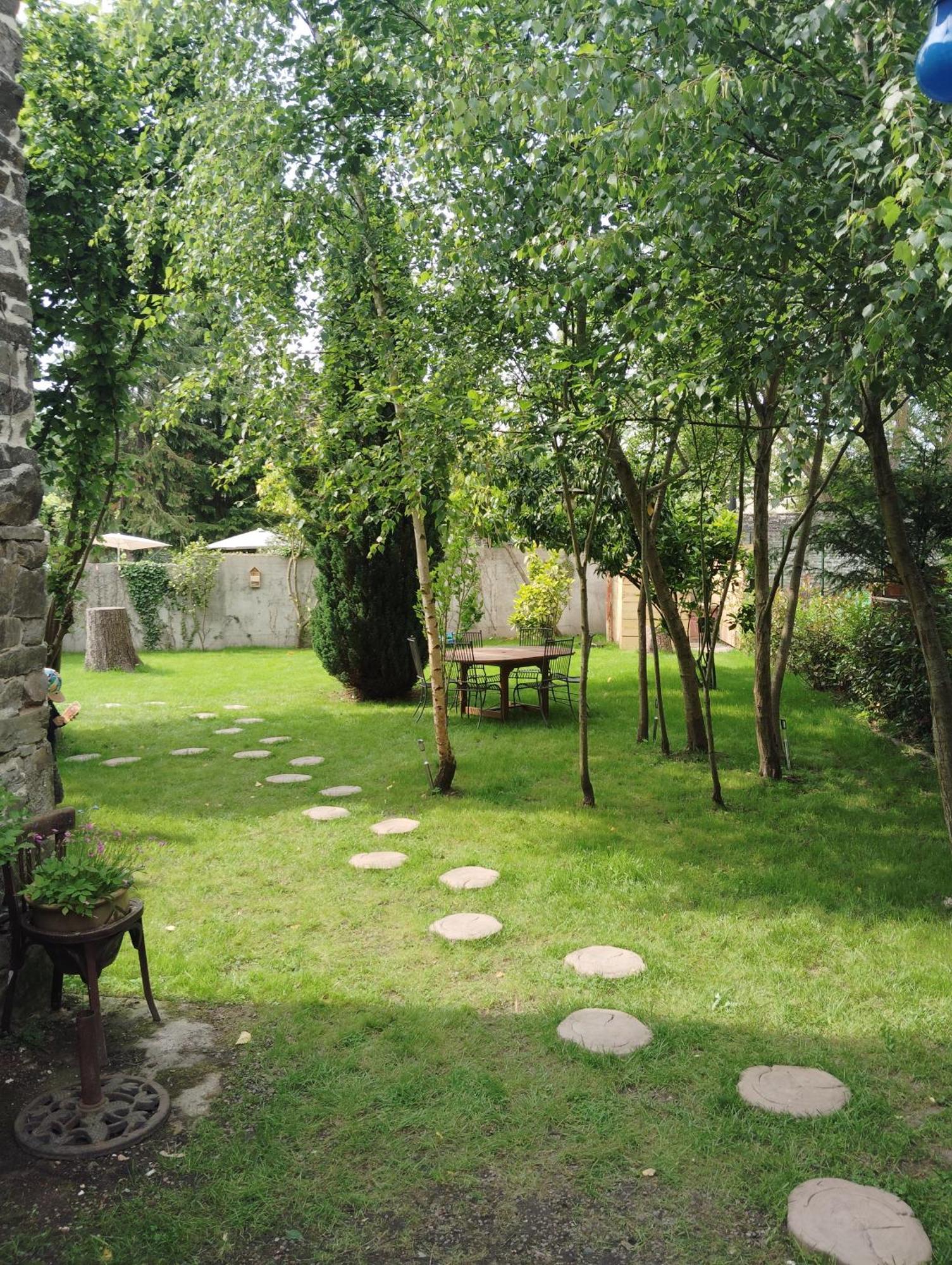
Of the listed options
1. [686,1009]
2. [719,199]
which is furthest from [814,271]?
[686,1009]

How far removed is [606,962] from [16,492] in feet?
9.18

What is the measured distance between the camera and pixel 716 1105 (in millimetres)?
2475

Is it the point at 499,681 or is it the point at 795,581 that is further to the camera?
the point at 499,681

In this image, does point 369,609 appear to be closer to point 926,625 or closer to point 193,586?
point 926,625

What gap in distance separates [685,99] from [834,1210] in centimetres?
290

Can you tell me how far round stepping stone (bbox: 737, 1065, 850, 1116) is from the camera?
2.46 meters

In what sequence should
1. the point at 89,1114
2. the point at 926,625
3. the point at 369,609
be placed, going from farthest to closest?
the point at 369,609 < the point at 926,625 < the point at 89,1114

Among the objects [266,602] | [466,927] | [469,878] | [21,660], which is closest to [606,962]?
[466,927]

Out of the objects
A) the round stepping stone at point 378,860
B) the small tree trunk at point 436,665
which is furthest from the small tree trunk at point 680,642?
the round stepping stone at point 378,860

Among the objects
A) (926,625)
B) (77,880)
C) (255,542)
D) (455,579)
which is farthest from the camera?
(255,542)

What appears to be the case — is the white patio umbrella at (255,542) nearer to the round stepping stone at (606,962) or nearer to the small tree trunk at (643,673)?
the small tree trunk at (643,673)

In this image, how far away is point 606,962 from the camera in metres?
3.41

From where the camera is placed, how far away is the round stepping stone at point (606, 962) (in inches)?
131

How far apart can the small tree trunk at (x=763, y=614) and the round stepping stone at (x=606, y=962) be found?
287 cm
